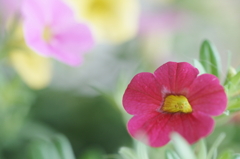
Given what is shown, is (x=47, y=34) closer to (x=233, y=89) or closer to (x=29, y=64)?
(x=29, y=64)

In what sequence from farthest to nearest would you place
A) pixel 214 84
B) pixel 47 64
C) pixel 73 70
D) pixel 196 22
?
1. pixel 196 22
2. pixel 73 70
3. pixel 47 64
4. pixel 214 84

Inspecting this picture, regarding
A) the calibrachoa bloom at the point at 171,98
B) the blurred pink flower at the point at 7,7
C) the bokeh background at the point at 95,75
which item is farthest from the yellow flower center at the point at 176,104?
the blurred pink flower at the point at 7,7

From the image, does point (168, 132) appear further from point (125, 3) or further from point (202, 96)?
point (125, 3)

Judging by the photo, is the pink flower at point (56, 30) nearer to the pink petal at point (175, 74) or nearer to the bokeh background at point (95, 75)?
the bokeh background at point (95, 75)

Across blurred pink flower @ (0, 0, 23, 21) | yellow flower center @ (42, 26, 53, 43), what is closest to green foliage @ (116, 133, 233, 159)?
yellow flower center @ (42, 26, 53, 43)

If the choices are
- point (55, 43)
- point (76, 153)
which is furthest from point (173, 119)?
point (76, 153)

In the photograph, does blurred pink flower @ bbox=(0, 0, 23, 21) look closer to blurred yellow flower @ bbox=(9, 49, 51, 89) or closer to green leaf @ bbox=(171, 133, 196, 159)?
blurred yellow flower @ bbox=(9, 49, 51, 89)
